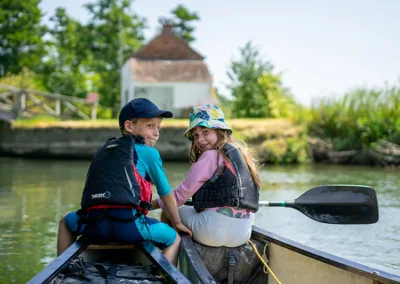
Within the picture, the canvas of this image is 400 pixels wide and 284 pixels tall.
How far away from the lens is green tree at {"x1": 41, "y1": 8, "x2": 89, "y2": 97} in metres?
37.2

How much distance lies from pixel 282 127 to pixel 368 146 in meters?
2.76

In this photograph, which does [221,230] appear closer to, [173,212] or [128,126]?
[173,212]

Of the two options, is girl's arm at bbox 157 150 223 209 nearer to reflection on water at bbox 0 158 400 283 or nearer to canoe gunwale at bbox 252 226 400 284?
A: canoe gunwale at bbox 252 226 400 284

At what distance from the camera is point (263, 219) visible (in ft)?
27.3

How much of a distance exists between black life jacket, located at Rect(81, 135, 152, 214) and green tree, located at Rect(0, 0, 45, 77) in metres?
33.5

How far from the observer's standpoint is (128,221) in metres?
3.32

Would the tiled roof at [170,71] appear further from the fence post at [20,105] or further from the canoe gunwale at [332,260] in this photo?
the canoe gunwale at [332,260]

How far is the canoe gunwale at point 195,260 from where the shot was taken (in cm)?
295

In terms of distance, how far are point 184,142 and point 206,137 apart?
51.0ft

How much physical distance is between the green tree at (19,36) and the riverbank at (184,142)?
1521cm

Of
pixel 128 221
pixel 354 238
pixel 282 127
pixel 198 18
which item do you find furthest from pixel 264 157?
pixel 198 18

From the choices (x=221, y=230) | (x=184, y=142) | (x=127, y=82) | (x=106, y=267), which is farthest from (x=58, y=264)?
(x=127, y=82)

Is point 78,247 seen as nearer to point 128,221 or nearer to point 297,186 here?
point 128,221

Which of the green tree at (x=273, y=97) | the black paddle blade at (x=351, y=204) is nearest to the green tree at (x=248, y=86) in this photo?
the green tree at (x=273, y=97)
